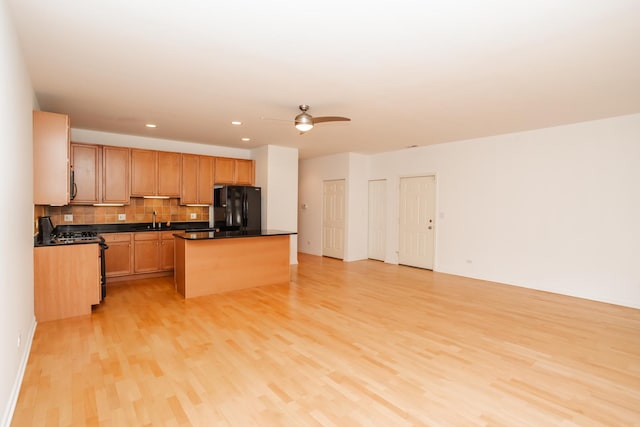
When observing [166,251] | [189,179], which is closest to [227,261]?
[166,251]

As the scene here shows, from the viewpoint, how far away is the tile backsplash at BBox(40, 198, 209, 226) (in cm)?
558

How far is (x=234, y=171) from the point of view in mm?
7055

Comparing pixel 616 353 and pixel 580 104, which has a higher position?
pixel 580 104

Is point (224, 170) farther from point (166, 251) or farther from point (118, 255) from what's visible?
point (118, 255)

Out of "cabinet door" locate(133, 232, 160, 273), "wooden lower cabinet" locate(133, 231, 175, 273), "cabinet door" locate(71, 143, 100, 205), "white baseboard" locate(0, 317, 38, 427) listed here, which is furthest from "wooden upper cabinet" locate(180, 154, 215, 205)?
"white baseboard" locate(0, 317, 38, 427)

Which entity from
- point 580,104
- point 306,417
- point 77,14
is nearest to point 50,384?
point 306,417

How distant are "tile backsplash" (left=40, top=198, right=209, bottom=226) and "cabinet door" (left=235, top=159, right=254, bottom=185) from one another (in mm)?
928

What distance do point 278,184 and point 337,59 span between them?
4.43 m

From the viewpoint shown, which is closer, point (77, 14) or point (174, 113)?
point (77, 14)

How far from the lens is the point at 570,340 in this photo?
3377mm

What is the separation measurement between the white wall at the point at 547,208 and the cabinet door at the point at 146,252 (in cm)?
537

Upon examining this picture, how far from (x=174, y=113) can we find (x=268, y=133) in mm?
1676

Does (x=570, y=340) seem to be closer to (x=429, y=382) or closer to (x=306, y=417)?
(x=429, y=382)

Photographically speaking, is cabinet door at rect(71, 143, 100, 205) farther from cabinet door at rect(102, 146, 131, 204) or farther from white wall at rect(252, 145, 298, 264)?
white wall at rect(252, 145, 298, 264)
